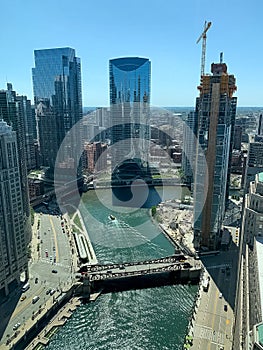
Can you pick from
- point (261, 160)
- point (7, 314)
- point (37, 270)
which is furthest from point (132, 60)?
point (7, 314)

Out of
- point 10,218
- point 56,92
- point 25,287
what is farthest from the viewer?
point 56,92

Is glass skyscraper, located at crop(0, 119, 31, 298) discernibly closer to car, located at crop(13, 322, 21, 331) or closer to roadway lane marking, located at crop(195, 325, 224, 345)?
car, located at crop(13, 322, 21, 331)

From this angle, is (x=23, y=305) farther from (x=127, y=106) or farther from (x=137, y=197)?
(x=127, y=106)

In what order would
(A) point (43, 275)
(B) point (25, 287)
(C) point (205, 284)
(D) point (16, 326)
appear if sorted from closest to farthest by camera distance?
(D) point (16, 326) → (B) point (25, 287) → (C) point (205, 284) → (A) point (43, 275)

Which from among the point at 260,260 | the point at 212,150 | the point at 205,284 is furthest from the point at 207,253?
the point at 260,260

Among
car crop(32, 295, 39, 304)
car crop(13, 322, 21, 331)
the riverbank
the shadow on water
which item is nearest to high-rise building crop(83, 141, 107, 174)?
the shadow on water

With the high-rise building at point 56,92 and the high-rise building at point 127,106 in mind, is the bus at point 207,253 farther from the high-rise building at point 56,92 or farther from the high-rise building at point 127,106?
the high-rise building at point 56,92

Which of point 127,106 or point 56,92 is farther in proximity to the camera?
point 127,106
